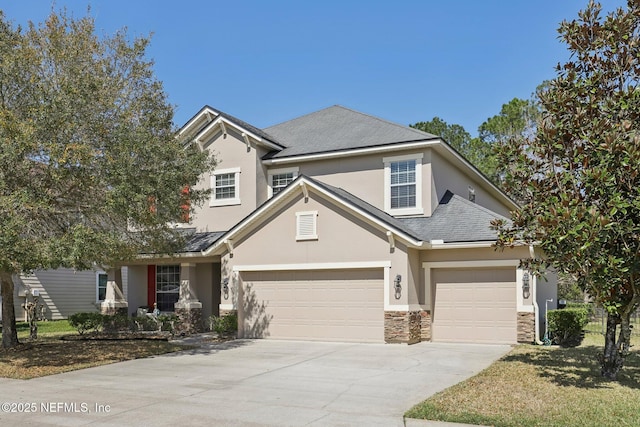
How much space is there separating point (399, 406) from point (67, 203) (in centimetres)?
952

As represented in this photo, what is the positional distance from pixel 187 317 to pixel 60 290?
459 inches

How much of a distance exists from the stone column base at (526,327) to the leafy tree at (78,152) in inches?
392

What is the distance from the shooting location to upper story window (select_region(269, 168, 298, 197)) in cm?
2145

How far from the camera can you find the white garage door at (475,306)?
16.9m

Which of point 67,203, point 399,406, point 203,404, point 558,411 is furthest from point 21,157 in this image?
point 558,411

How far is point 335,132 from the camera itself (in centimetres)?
2225

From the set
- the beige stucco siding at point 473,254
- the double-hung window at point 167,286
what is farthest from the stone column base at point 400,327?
the double-hung window at point 167,286

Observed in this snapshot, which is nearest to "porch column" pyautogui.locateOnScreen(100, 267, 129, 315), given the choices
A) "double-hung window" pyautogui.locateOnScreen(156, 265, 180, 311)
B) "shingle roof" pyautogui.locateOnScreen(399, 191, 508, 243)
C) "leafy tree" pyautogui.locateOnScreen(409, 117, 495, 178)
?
"double-hung window" pyautogui.locateOnScreen(156, 265, 180, 311)

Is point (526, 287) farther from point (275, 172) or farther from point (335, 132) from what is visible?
point (275, 172)

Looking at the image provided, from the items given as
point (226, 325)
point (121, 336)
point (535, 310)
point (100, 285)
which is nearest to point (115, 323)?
point (121, 336)

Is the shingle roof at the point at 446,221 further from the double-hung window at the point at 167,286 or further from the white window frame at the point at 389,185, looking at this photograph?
the double-hung window at the point at 167,286

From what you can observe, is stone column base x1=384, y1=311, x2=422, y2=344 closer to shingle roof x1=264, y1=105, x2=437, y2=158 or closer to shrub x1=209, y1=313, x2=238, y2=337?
shrub x1=209, y1=313, x2=238, y2=337

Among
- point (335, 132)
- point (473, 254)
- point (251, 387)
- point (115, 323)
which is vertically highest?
point (335, 132)

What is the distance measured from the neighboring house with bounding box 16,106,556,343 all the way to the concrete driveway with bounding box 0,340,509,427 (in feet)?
5.25
